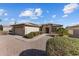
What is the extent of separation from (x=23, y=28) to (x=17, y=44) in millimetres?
304

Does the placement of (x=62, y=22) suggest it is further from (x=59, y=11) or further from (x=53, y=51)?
(x=53, y=51)

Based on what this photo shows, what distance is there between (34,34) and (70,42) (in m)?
0.65

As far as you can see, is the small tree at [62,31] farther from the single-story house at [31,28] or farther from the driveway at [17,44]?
the driveway at [17,44]

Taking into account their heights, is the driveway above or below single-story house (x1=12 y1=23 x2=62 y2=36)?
below

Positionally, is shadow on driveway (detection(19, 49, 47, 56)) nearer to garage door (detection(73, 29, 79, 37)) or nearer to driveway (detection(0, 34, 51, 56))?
driveway (detection(0, 34, 51, 56))

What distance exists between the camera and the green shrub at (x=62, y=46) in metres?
3.86

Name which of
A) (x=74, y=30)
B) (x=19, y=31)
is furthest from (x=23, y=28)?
(x=74, y=30)

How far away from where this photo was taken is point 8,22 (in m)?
4.00

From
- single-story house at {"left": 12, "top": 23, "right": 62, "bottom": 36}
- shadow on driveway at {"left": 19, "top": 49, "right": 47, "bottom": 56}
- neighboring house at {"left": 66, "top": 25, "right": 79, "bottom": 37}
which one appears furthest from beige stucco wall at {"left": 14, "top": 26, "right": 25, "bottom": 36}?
neighboring house at {"left": 66, "top": 25, "right": 79, "bottom": 37}

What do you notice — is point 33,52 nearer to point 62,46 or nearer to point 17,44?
point 17,44

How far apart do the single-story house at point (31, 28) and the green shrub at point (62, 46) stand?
219 millimetres

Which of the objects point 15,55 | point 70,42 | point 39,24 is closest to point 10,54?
point 15,55

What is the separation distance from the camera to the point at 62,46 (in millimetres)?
3883

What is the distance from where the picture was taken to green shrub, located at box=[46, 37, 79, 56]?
3863 mm
